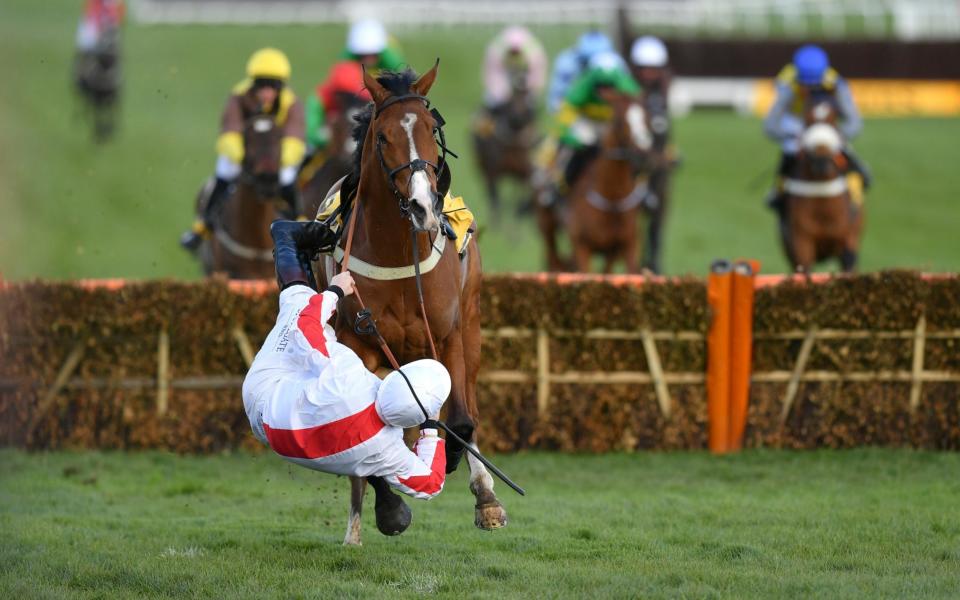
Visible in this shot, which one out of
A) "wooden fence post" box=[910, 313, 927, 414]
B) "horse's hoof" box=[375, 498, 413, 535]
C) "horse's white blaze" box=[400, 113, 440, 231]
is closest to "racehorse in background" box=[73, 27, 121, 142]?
"wooden fence post" box=[910, 313, 927, 414]

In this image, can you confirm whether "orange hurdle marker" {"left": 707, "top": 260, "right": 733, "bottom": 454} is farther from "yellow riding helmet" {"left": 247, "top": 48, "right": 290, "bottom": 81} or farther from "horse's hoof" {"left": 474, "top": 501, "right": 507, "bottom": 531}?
"yellow riding helmet" {"left": 247, "top": 48, "right": 290, "bottom": 81}

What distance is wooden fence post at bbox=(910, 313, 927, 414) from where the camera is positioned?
8.73 m

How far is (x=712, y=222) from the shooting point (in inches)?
840

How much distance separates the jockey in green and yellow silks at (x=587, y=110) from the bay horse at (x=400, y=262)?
682 cm

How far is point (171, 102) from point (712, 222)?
40.8 feet

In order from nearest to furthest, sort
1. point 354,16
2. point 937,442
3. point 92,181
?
1. point 937,442
2. point 92,181
3. point 354,16

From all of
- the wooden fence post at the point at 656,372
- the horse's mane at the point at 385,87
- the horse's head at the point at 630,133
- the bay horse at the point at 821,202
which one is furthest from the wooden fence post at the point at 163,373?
the bay horse at the point at 821,202

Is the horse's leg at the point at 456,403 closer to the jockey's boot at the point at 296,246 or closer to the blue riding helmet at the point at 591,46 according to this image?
the jockey's boot at the point at 296,246

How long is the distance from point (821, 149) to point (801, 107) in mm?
708

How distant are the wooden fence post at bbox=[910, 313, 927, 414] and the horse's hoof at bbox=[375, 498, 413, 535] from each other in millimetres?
4316

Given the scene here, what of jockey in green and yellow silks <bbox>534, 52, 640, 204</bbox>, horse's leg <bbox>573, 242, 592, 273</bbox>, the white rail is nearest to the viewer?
horse's leg <bbox>573, 242, 592, 273</bbox>

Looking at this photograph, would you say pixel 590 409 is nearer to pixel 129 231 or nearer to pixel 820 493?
pixel 820 493

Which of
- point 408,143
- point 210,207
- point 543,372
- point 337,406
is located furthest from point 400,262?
point 210,207

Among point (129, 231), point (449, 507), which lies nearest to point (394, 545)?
point (449, 507)
